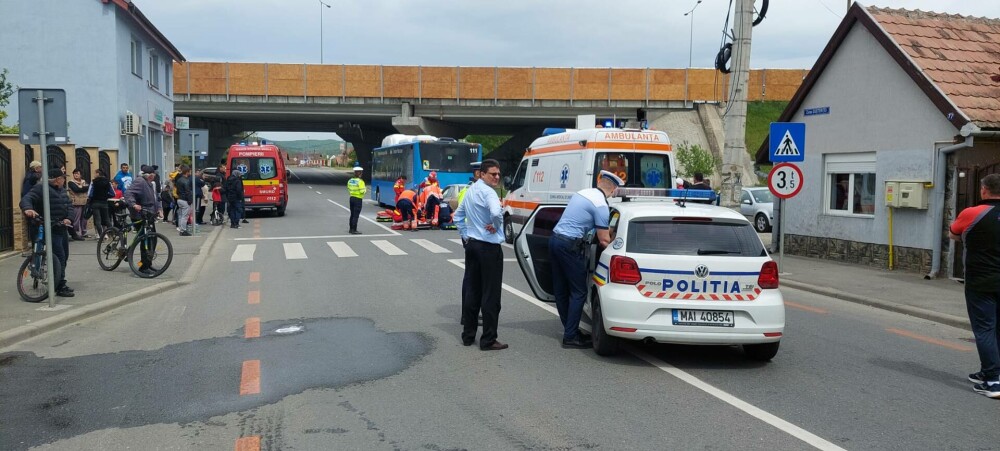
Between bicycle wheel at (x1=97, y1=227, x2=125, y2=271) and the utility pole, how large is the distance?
1192 centimetres

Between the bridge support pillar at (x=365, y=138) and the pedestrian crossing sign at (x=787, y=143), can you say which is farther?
the bridge support pillar at (x=365, y=138)

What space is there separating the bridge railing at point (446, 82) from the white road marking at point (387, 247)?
98.1 feet

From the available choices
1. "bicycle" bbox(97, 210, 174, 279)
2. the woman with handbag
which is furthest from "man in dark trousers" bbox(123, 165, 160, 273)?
the woman with handbag

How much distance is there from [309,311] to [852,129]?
11.2 meters

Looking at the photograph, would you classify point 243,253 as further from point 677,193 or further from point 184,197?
point 677,193

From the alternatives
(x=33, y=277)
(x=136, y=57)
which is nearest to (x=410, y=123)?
(x=136, y=57)

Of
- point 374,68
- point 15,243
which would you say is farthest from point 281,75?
point 15,243

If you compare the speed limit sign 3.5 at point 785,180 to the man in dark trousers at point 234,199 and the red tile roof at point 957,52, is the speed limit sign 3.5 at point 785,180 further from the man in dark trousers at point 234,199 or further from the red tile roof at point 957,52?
the man in dark trousers at point 234,199

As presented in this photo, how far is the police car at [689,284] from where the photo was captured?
23.3 feet

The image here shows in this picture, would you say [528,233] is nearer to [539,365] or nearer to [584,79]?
[539,365]

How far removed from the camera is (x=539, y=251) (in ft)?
28.5

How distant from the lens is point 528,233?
9.08 m

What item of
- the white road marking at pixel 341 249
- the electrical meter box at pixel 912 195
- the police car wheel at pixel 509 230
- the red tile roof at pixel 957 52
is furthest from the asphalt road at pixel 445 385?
the police car wheel at pixel 509 230

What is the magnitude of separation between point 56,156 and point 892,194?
57.1ft
